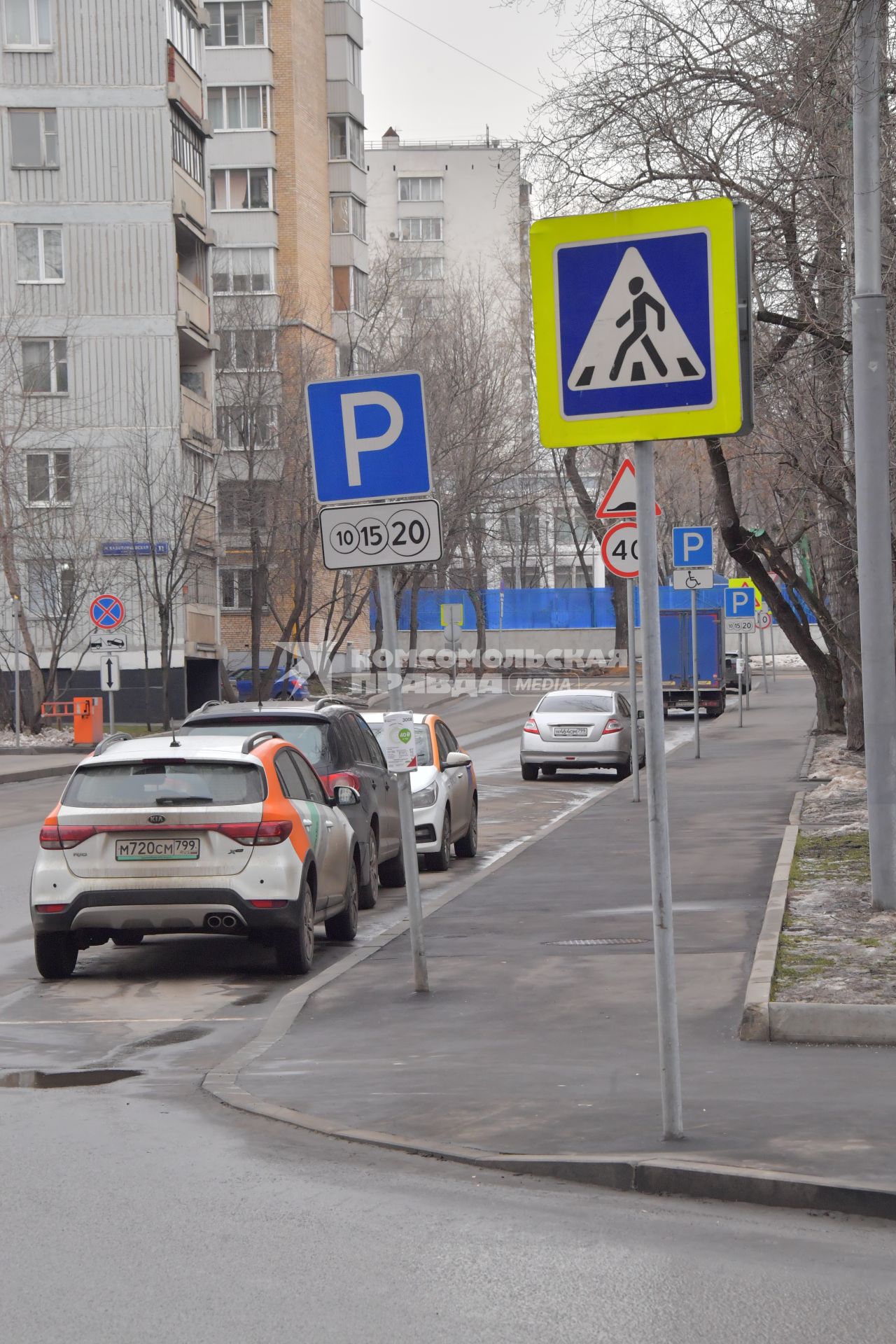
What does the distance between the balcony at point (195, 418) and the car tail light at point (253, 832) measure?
4027cm

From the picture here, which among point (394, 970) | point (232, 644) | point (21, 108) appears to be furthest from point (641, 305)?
point (232, 644)

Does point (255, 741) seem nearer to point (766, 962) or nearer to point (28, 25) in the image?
point (766, 962)

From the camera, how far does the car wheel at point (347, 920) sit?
12961mm

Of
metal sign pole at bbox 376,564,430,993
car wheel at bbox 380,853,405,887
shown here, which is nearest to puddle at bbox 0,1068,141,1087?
metal sign pole at bbox 376,564,430,993

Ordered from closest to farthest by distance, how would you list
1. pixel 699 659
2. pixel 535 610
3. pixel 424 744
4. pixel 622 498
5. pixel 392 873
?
pixel 392 873 → pixel 424 744 → pixel 622 498 → pixel 699 659 → pixel 535 610

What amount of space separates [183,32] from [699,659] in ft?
74.1

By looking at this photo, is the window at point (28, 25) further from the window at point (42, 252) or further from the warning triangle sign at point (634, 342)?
the warning triangle sign at point (634, 342)

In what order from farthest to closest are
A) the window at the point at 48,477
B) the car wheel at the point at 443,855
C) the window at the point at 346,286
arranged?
1. the window at the point at 346,286
2. the window at the point at 48,477
3. the car wheel at the point at 443,855

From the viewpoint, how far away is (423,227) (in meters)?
104

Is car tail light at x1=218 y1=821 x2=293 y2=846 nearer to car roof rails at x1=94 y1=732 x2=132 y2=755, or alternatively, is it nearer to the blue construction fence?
car roof rails at x1=94 y1=732 x2=132 y2=755

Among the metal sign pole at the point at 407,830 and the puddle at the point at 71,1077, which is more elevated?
the metal sign pole at the point at 407,830

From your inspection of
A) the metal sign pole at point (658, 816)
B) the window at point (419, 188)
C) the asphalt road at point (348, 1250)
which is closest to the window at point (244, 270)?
the window at point (419, 188)

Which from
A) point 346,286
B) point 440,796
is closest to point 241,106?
point 346,286

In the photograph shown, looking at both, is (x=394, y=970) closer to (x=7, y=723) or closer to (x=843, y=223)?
(x=843, y=223)
